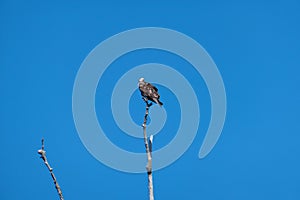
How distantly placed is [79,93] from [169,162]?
0.60 metres

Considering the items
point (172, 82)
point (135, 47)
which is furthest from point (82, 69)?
point (172, 82)

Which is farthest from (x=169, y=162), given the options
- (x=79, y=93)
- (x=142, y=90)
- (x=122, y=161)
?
(x=142, y=90)

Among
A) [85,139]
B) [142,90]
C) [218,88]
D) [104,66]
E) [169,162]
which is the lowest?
[142,90]

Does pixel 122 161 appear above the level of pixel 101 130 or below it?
below

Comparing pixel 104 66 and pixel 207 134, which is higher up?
pixel 104 66

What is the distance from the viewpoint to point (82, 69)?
6.85 ft

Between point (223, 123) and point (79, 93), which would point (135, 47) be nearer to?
point (79, 93)

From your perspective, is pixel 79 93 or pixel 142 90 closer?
pixel 142 90

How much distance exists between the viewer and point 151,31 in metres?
2.09

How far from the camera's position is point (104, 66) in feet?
6.83

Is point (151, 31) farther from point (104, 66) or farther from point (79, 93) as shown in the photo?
point (79, 93)

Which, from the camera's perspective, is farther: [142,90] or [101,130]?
[101,130]

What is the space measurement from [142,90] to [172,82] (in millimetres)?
1263

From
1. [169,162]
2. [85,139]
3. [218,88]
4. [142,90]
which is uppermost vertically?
[218,88]
